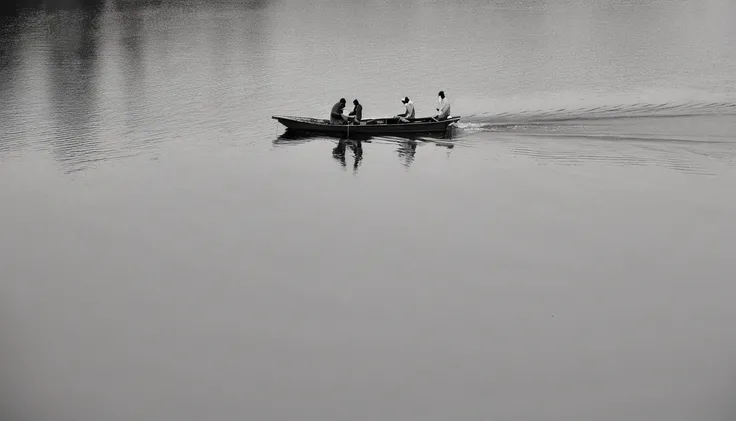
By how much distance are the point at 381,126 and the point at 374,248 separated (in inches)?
478

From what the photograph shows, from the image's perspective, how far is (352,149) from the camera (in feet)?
109

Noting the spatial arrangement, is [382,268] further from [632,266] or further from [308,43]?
[308,43]

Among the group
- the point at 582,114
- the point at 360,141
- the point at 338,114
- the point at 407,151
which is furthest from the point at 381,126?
the point at 582,114

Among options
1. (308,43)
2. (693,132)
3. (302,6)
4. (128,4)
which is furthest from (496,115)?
(128,4)

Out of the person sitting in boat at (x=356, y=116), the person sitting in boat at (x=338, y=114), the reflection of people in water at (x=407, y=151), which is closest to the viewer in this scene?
the reflection of people in water at (x=407, y=151)

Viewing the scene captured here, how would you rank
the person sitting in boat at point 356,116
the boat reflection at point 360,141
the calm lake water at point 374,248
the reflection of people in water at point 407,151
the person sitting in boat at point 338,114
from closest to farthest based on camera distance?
the calm lake water at point 374,248 < the reflection of people in water at point 407,151 < the boat reflection at point 360,141 < the person sitting in boat at point 356,116 < the person sitting in boat at point 338,114

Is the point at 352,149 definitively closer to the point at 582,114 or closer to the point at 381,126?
the point at 381,126

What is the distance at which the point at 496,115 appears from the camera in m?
37.2

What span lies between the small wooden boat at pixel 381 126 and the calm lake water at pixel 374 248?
49 centimetres

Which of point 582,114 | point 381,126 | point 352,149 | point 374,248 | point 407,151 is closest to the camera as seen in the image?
point 374,248

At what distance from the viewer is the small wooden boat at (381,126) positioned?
3419 centimetres

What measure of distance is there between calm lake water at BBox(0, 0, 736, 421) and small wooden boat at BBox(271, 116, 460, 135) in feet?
1.59

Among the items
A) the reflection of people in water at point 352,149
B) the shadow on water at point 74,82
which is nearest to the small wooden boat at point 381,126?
the reflection of people in water at point 352,149

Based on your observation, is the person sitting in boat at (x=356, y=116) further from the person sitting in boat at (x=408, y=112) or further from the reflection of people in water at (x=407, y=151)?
the reflection of people in water at (x=407, y=151)
